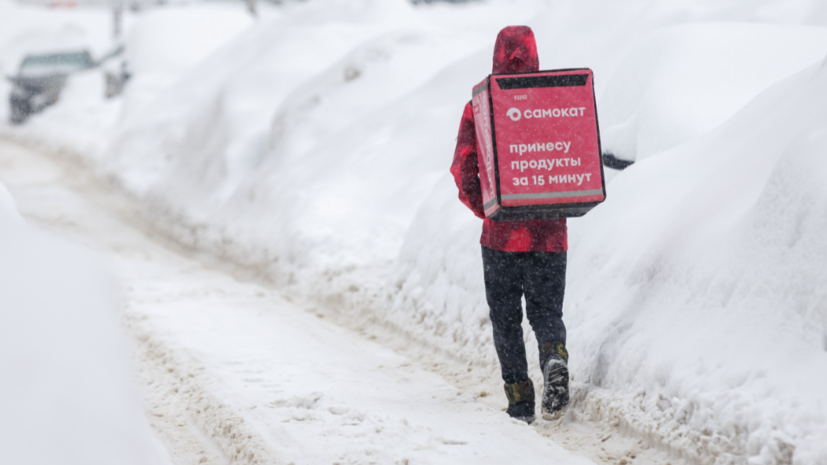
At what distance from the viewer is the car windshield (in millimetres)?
21719

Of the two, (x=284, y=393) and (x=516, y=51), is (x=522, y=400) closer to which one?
(x=284, y=393)

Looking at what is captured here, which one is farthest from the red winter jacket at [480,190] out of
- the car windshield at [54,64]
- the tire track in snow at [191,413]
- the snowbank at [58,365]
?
the car windshield at [54,64]

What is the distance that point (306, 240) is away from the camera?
7.48 m

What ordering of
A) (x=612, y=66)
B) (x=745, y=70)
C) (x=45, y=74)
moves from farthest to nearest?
(x=45, y=74) → (x=612, y=66) → (x=745, y=70)

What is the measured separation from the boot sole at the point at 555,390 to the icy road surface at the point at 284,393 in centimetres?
10

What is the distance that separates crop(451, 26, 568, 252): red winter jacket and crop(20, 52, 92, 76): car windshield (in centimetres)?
2099

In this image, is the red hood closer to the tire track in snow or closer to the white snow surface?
the white snow surface

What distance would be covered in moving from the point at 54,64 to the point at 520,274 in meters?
22.2

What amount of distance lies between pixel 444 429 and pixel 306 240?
14.2 feet

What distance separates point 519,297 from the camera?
3527mm

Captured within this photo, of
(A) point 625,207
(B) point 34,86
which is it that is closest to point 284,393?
(A) point 625,207

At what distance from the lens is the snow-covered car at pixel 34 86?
67.9 ft

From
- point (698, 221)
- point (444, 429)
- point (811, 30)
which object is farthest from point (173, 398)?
point (811, 30)

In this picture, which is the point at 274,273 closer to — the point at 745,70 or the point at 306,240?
the point at 306,240
